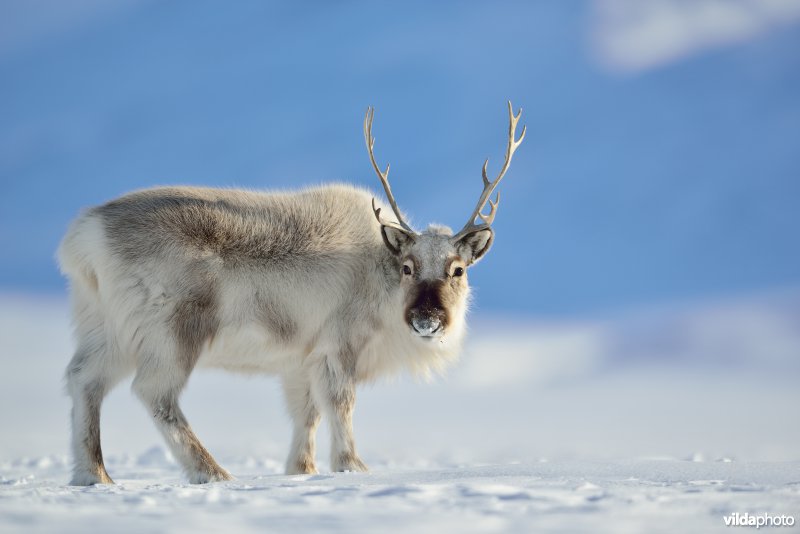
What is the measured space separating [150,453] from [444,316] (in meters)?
7.17

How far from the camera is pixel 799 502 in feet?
18.4

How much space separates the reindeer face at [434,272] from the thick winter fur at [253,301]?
15 millimetres

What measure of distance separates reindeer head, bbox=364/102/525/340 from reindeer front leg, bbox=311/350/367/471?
877 millimetres

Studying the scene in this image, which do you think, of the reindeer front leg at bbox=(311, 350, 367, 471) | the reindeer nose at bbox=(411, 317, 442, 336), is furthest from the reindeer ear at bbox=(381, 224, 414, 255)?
the reindeer front leg at bbox=(311, 350, 367, 471)

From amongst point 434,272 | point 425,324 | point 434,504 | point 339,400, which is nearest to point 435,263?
point 434,272

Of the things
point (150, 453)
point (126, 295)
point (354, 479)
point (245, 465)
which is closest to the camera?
point (354, 479)

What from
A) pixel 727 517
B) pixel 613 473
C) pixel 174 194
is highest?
pixel 174 194

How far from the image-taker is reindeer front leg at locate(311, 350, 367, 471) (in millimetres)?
8930

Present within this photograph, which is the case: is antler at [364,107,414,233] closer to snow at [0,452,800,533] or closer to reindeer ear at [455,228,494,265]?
reindeer ear at [455,228,494,265]

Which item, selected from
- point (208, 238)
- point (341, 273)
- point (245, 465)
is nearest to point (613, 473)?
point (341, 273)

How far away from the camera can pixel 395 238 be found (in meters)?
9.45

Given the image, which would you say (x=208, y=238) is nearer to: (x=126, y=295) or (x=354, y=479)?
(x=126, y=295)

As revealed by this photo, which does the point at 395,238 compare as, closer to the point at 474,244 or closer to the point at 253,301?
the point at 474,244

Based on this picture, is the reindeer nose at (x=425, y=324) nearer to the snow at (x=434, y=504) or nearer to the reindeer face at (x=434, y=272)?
the reindeer face at (x=434, y=272)
